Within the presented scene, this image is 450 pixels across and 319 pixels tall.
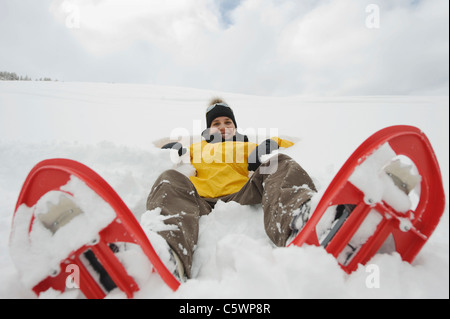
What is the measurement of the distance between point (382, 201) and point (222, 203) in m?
0.78

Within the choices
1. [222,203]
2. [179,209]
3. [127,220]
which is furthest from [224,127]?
[127,220]

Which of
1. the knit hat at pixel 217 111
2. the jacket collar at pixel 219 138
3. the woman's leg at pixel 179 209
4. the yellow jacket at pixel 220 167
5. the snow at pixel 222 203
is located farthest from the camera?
the knit hat at pixel 217 111

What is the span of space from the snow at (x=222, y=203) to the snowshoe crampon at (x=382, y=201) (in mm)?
40

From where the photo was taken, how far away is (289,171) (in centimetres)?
109

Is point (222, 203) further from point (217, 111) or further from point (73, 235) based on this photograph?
point (217, 111)

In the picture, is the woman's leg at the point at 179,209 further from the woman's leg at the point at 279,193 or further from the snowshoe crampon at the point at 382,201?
the snowshoe crampon at the point at 382,201

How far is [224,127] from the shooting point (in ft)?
6.55

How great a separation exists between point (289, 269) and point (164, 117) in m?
3.57

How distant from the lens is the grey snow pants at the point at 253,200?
2.85 ft

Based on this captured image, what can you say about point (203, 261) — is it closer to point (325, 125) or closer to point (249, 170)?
point (249, 170)

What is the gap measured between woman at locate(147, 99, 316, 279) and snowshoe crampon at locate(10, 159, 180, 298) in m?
0.17

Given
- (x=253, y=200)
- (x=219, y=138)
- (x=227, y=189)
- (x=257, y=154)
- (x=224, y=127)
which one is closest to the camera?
(x=253, y=200)

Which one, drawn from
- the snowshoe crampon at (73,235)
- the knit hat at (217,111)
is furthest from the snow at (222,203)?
the knit hat at (217,111)
